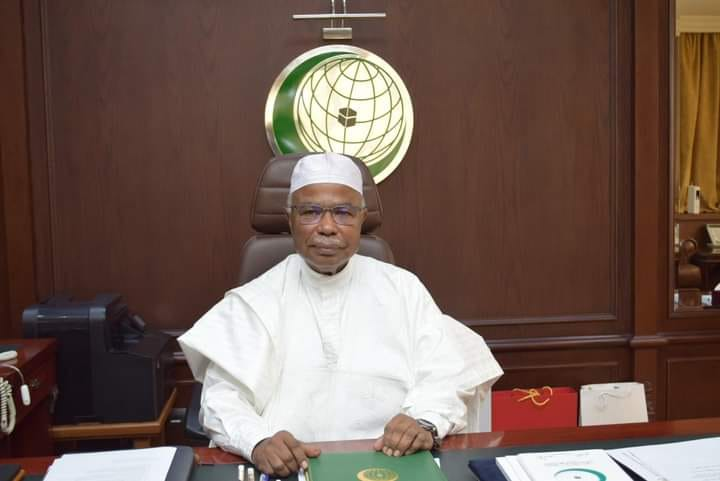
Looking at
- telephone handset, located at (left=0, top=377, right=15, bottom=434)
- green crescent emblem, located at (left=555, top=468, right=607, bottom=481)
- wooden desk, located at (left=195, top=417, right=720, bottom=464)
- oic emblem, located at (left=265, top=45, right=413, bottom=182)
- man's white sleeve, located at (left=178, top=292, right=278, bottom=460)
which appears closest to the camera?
green crescent emblem, located at (left=555, top=468, right=607, bottom=481)

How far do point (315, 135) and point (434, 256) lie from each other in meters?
0.82

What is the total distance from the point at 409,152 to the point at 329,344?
149 cm

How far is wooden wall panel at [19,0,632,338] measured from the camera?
9.37 ft

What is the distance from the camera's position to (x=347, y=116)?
2975 mm

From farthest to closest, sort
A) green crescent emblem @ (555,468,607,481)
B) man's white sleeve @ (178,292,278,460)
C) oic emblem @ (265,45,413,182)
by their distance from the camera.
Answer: oic emblem @ (265,45,413,182)
man's white sleeve @ (178,292,278,460)
green crescent emblem @ (555,468,607,481)

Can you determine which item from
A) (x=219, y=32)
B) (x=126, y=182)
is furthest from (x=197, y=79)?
(x=126, y=182)

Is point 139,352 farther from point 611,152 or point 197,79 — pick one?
point 611,152

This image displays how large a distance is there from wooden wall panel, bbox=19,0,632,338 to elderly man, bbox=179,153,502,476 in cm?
118

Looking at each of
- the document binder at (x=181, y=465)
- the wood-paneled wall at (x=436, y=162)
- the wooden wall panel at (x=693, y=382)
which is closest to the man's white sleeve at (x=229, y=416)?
the document binder at (x=181, y=465)

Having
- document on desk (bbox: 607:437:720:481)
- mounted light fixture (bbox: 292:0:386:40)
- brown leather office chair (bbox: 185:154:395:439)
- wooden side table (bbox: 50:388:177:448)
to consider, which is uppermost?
mounted light fixture (bbox: 292:0:386:40)

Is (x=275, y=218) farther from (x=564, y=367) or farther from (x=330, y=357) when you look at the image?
(x=564, y=367)

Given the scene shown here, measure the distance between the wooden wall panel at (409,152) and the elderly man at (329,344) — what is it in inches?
46.5

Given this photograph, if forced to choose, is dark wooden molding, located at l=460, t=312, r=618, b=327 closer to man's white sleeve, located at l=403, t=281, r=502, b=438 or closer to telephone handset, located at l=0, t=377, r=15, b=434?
man's white sleeve, located at l=403, t=281, r=502, b=438

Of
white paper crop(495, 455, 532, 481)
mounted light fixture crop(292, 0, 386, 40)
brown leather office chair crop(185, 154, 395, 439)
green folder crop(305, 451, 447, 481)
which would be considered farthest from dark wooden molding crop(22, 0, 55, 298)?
white paper crop(495, 455, 532, 481)
